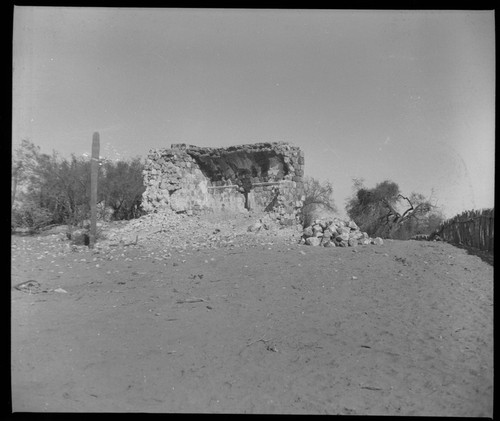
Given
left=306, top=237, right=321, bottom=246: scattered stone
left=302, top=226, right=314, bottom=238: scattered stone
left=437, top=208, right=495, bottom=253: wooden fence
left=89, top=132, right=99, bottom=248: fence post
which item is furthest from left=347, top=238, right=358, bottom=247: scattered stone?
left=89, top=132, right=99, bottom=248: fence post

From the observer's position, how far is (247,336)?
4.16 meters

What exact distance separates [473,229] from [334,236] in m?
2.28

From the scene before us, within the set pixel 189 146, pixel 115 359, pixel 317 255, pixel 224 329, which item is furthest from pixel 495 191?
pixel 189 146

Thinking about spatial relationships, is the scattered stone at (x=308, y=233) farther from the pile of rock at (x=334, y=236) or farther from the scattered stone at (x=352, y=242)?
the scattered stone at (x=352, y=242)

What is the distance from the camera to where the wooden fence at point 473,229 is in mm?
5141

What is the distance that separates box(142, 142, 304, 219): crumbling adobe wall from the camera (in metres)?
8.12

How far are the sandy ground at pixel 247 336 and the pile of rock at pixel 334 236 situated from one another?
1.19 meters

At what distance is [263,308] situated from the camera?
14.9 ft

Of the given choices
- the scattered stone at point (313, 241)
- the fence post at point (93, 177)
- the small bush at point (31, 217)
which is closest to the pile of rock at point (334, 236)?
the scattered stone at point (313, 241)

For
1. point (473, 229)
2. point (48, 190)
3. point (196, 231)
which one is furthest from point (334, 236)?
point (48, 190)

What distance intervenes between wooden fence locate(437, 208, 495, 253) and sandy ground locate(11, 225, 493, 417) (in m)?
0.50

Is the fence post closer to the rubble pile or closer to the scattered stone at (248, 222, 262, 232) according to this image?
the rubble pile

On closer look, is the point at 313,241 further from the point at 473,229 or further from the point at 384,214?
the point at 384,214

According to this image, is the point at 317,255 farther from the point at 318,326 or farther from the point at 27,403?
the point at 27,403
